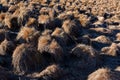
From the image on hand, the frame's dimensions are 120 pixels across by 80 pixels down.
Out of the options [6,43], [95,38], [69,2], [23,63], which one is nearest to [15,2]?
[69,2]

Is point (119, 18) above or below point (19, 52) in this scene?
below

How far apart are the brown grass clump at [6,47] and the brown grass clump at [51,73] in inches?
81.5

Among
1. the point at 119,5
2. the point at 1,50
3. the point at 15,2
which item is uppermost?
the point at 1,50

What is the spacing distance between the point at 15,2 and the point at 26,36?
44.0 feet

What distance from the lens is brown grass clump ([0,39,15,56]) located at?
12.2 metres

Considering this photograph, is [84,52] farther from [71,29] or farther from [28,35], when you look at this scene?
[71,29]

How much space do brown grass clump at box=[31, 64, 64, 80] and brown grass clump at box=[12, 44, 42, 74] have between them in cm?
52

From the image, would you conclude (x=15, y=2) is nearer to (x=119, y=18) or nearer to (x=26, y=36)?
(x=119, y=18)

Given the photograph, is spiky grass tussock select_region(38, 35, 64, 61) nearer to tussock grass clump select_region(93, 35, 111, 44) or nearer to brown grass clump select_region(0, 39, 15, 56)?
brown grass clump select_region(0, 39, 15, 56)

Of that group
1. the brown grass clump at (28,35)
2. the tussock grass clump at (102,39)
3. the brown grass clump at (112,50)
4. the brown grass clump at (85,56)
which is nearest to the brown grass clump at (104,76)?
the brown grass clump at (85,56)

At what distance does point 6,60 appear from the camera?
11.7 metres

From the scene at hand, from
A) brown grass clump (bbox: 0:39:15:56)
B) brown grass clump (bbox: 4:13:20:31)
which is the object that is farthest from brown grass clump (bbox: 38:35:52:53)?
brown grass clump (bbox: 4:13:20:31)

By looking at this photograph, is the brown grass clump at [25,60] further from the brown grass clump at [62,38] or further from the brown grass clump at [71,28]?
the brown grass clump at [71,28]

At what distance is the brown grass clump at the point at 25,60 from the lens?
10.9 metres
